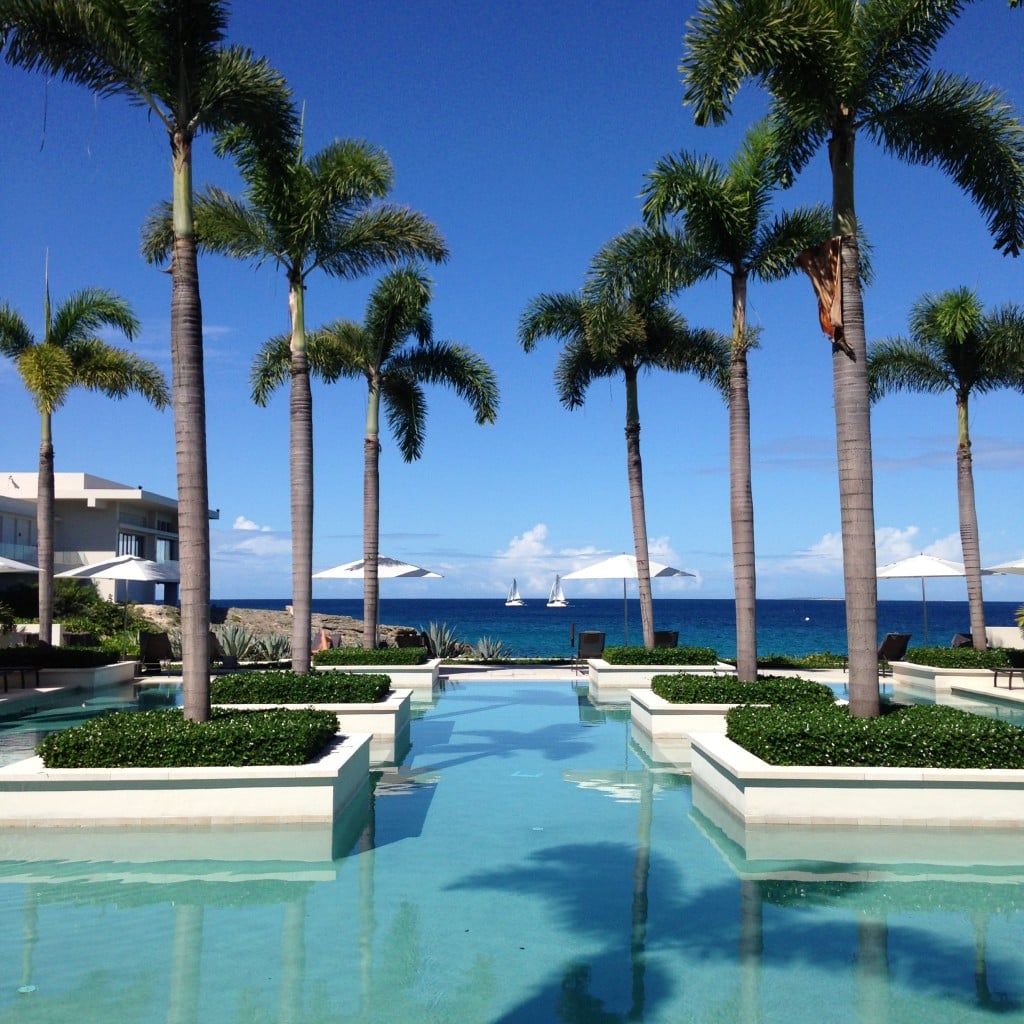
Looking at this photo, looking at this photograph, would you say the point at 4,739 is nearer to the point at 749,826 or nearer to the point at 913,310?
the point at 749,826

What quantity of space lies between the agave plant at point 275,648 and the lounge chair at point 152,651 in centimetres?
242

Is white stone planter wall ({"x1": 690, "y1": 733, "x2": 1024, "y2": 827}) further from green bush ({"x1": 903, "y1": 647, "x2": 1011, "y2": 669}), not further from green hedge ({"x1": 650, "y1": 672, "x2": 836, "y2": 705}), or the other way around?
green bush ({"x1": 903, "y1": 647, "x2": 1011, "y2": 669})

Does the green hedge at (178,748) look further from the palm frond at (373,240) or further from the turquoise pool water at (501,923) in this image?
the palm frond at (373,240)

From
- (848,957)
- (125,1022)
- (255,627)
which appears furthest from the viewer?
(255,627)

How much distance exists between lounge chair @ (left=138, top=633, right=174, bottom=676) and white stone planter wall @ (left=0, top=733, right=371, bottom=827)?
49.4 ft

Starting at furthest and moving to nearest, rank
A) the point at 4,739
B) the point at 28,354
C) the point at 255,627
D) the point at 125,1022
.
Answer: the point at 255,627 → the point at 28,354 → the point at 4,739 → the point at 125,1022

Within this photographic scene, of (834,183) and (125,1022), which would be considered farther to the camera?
(834,183)

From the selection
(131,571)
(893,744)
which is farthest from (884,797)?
(131,571)

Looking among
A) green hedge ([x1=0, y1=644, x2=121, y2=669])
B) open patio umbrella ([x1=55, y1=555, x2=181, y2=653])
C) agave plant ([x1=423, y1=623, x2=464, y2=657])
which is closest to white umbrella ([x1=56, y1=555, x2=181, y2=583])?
open patio umbrella ([x1=55, y1=555, x2=181, y2=653])

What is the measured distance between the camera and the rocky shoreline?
37.7 m

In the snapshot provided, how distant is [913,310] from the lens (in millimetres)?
23797

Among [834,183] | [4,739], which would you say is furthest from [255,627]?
[834,183]

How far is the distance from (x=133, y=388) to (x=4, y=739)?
13.1 meters

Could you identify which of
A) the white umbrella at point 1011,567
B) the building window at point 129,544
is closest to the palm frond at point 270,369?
the white umbrella at point 1011,567
